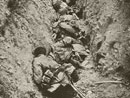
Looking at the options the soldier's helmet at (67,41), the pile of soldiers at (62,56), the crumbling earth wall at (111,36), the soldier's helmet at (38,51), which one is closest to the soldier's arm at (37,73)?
the pile of soldiers at (62,56)

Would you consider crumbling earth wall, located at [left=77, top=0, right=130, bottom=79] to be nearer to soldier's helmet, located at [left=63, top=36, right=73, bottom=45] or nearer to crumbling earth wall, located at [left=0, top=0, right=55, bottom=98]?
soldier's helmet, located at [left=63, top=36, right=73, bottom=45]

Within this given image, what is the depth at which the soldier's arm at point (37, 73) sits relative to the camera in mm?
1536

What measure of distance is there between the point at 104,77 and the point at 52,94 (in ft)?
1.28

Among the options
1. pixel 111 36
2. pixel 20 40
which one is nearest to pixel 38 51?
pixel 20 40

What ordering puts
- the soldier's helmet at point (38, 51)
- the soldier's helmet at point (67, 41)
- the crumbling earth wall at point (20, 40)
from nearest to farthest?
the crumbling earth wall at point (20, 40), the soldier's helmet at point (38, 51), the soldier's helmet at point (67, 41)

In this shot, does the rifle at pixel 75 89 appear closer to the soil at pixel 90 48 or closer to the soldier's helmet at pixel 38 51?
the soil at pixel 90 48

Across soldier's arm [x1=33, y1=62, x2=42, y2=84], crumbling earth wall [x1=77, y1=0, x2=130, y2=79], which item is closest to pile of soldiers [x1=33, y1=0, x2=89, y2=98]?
soldier's arm [x1=33, y1=62, x2=42, y2=84]

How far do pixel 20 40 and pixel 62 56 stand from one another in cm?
34

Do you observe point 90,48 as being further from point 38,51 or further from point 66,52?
point 38,51

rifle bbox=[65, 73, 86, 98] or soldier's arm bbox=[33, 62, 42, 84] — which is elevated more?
soldier's arm bbox=[33, 62, 42, 84]

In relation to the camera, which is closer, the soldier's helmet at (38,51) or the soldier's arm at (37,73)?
the soldier's arm at (37,73)

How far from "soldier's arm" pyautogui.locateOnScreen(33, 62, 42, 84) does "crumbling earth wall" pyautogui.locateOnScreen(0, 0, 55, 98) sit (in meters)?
0.03

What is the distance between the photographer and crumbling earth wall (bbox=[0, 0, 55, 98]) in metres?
1.47

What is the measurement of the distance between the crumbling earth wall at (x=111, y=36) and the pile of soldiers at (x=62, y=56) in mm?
129
